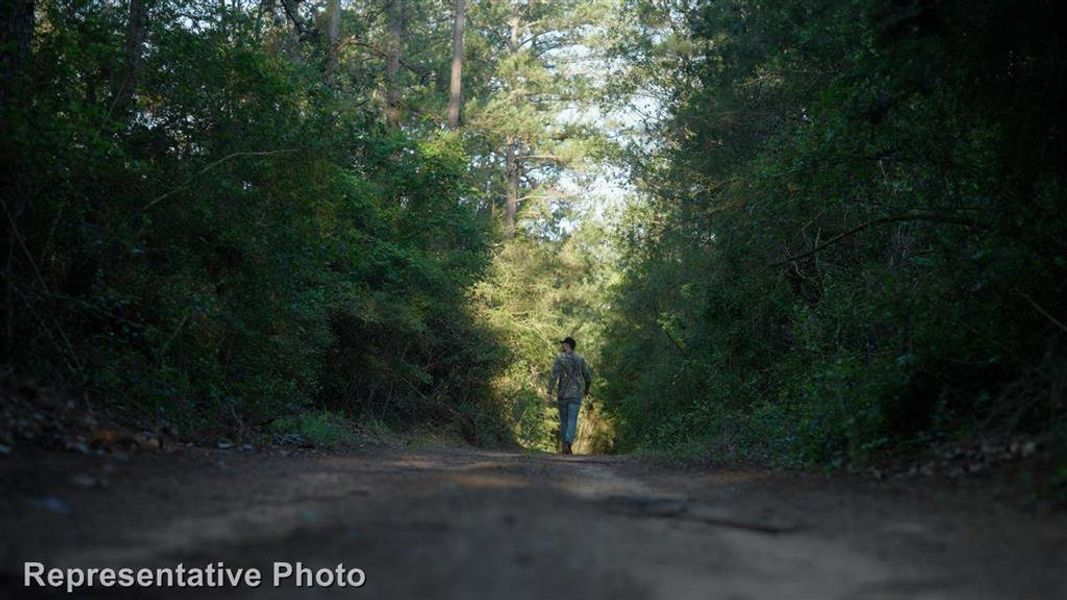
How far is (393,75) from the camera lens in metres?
32.3

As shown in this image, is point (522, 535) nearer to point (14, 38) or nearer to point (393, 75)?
point (14, 38)

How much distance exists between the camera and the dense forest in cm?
977

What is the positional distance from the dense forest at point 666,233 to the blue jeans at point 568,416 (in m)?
2.09

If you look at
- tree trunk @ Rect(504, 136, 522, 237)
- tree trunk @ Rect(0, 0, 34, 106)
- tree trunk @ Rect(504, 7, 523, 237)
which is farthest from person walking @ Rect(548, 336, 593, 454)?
tree trunk @ Rect(504, 136, 522, 237)

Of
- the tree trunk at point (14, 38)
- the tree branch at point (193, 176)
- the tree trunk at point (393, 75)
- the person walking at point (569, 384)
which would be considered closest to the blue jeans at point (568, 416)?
the person walking at point (569, 384)

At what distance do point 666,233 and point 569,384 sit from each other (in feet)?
27.2

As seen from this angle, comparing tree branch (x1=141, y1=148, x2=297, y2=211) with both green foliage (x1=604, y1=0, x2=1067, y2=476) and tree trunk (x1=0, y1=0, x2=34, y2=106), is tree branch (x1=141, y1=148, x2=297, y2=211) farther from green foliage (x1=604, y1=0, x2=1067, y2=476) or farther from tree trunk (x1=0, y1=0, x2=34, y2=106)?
green foliage (x1=604, y1=0, x2=1067, y2=476)

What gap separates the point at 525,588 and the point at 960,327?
742 centimetres

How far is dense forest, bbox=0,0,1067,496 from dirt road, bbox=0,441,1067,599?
4.90 ft

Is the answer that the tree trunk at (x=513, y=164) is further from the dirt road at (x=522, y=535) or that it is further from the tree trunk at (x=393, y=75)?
the dirt road at (x=522, y=535)

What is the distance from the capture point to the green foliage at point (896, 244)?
9570mm

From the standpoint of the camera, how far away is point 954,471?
26.5 feet

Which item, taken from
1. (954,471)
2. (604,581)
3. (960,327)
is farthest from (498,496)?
(960,327)

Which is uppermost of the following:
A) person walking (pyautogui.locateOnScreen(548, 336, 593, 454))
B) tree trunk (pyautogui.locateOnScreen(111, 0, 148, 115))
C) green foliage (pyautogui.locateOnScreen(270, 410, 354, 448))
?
tree trunk (pyautogui.locateOnScreen(111, 0, 148, 115))
